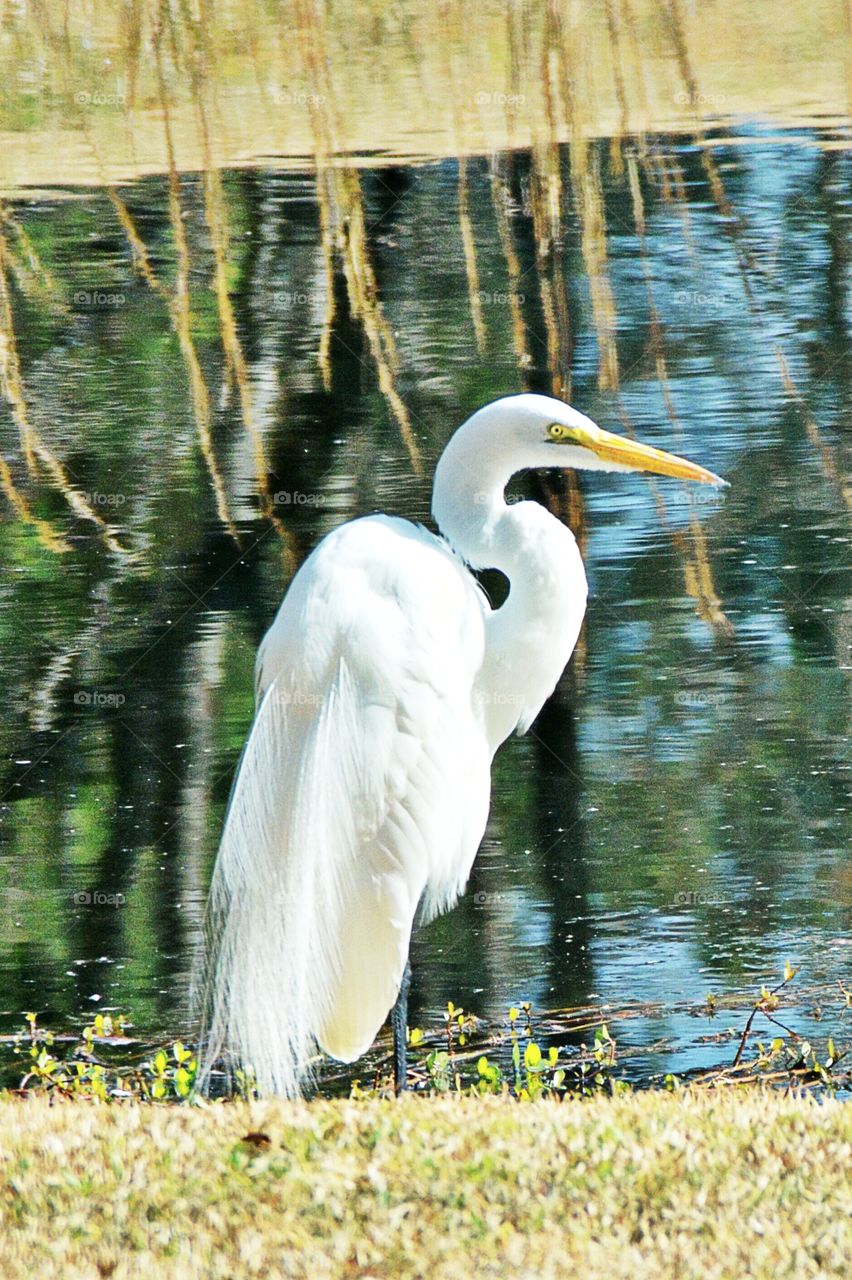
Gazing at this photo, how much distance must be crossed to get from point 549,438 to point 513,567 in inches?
11.1

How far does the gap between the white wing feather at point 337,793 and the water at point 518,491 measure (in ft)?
2.28

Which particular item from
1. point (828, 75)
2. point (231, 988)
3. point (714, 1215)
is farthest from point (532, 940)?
point (828, 75)

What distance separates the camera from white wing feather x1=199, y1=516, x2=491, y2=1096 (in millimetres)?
3352

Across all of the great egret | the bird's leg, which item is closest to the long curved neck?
the great egret

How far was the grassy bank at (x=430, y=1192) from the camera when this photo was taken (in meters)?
2.31

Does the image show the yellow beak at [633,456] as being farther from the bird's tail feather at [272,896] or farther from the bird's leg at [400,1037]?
the bird's leg at [400,1037]

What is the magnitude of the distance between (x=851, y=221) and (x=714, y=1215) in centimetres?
755

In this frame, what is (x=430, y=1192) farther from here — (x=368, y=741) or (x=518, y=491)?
(x=518, y=491)

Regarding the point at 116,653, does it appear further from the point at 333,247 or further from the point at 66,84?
the point at 66,84

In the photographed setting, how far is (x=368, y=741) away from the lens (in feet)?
11.1

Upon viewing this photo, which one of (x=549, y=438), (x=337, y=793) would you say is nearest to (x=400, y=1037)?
(x=337, y=793)

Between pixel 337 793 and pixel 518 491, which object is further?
pixel 518 491

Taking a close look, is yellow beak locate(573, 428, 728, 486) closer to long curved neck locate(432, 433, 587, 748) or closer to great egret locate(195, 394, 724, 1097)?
great egret locate(195, 394, 724, 1097)

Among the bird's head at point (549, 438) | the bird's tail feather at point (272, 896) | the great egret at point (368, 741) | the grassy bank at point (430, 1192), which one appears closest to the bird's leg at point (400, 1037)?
the great egret at point (368, 741)
